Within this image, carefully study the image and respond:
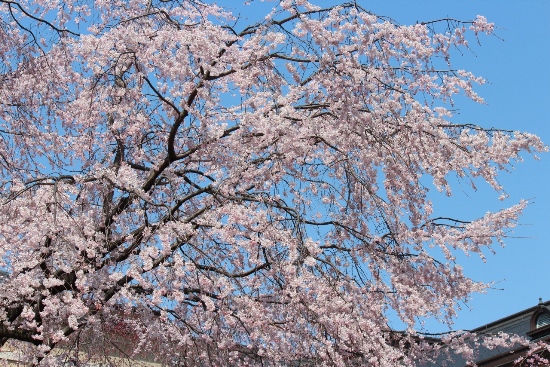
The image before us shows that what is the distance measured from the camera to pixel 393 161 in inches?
339

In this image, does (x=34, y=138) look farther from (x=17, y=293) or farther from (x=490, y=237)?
(x=490, y=237)

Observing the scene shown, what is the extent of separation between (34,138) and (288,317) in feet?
16.6

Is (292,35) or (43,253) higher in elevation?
(292,35)

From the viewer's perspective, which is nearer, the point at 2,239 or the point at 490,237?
the point at 2,239

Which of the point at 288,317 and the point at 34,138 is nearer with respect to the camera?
the point at 288,317

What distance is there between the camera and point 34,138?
10.4m

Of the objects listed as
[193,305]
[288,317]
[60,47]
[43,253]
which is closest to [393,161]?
[288,317]

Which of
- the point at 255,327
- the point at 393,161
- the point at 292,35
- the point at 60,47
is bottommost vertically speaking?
the point at 255,327

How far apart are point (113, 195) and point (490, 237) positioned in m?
4.86

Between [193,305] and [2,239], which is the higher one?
[2,239]

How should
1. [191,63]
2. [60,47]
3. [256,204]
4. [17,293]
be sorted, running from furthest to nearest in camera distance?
[60,47] < [191,63] < [256,204] < [17,293]

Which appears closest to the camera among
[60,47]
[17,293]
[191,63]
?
[17,293]

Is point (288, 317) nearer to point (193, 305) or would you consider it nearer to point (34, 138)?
point (193, 305)

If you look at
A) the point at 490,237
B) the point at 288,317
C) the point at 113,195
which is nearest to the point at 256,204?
the point at 288,317
